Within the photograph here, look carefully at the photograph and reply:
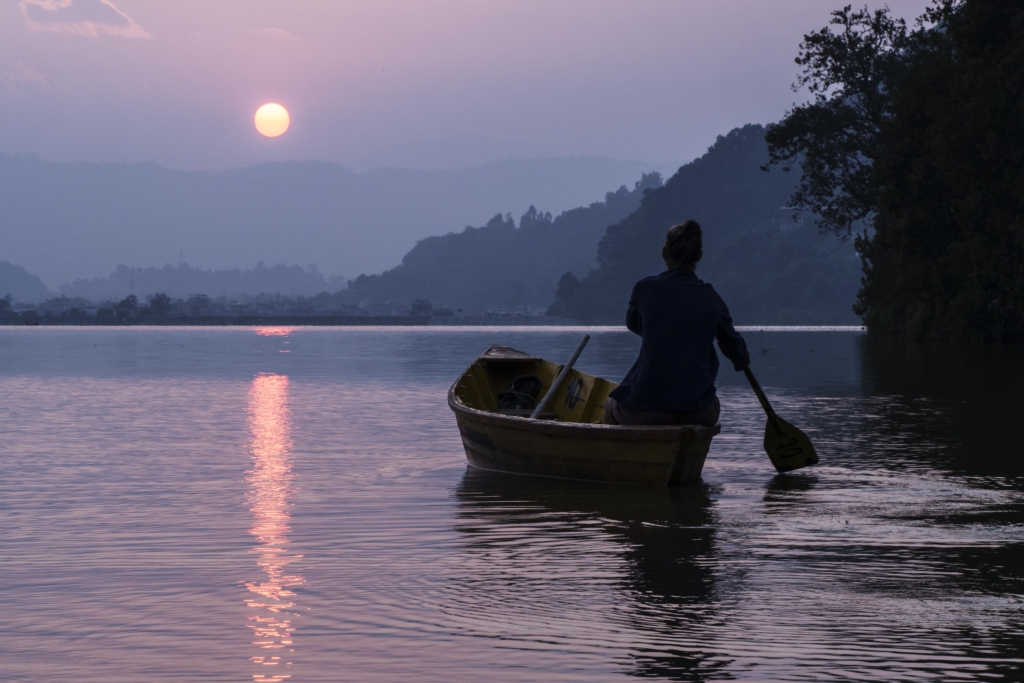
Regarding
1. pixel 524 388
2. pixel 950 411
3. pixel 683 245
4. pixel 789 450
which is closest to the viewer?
pixel 683 245

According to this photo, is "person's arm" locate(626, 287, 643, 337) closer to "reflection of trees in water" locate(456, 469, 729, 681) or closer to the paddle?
"reflection of trees in water" locate(456, 469, 729, 681)

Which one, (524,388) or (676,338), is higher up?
(676,338)

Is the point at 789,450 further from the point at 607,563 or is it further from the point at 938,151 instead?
the point at 938,151

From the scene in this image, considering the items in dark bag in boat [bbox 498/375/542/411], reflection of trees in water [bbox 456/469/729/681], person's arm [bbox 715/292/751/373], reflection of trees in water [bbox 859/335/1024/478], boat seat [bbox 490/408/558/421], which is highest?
person's arm [bbox 715/292/751/373]

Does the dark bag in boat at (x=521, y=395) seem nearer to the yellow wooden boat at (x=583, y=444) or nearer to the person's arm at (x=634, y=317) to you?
the yellow wooden boat at (x=583, y=444)

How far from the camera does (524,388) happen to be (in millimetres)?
17625

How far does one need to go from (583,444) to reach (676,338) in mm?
1571

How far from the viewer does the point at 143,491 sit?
40.6 feet

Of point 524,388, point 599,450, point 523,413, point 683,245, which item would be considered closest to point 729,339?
point 683,245

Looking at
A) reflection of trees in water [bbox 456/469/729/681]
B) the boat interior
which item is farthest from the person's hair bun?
the boat interior

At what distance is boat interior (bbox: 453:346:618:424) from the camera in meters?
15.9

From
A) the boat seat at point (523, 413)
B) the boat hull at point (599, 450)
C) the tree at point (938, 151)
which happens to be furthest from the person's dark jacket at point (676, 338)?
the tree at point (938, 151)

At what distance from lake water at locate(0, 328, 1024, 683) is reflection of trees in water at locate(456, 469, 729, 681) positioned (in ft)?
0.09

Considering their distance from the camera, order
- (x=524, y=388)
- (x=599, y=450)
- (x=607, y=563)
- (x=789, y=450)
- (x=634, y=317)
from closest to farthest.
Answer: (x=607, y=563) → (x=634, y=317) → (x=599, y=450) → (x=789, y=450) → (x=524, y=388)
